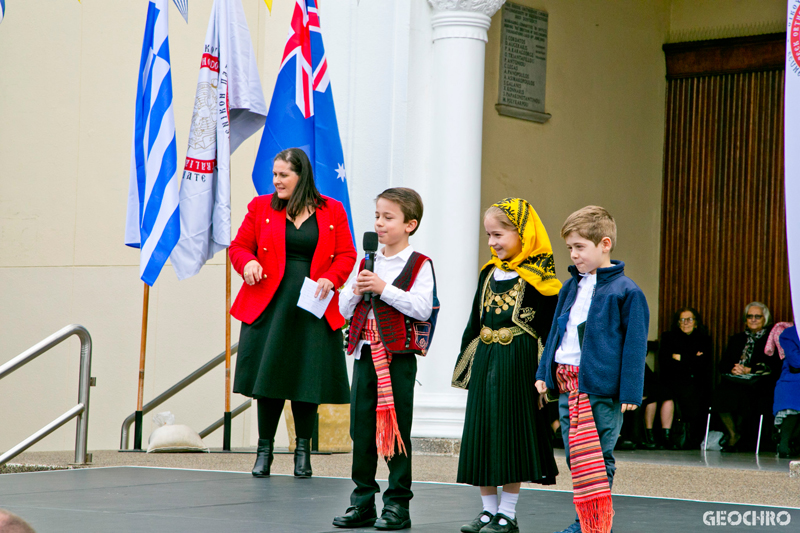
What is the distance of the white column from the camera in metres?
7.70

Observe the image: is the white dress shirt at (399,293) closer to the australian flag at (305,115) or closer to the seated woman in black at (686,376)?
the australian flag at (305,115)

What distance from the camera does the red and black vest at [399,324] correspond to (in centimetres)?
400

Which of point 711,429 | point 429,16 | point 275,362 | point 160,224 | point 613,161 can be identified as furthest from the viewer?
point 613,161

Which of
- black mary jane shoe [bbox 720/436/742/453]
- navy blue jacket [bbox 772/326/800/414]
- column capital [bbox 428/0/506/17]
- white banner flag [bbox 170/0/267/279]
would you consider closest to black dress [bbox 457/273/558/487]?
white banner flag [bbox 170/0/267/279]

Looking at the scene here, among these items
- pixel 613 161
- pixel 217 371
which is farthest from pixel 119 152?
pixel 613 161

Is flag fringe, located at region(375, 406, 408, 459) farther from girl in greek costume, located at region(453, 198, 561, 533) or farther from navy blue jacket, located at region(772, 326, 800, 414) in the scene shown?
navy blue jacket, located at region(772, 326, 800, 414)

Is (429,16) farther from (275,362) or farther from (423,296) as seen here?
(423,296)

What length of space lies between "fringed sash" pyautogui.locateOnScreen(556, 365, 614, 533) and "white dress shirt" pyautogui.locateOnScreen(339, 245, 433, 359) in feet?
1.99

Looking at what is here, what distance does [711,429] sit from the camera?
31.3ft

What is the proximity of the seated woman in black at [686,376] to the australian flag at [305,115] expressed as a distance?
3742 millimetres

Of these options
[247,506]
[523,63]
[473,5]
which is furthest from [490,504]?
[523,63]

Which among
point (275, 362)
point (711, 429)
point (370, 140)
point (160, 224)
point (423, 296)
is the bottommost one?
point (711, 429)

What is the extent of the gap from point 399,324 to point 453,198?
12.4ft

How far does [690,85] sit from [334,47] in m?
4.05
